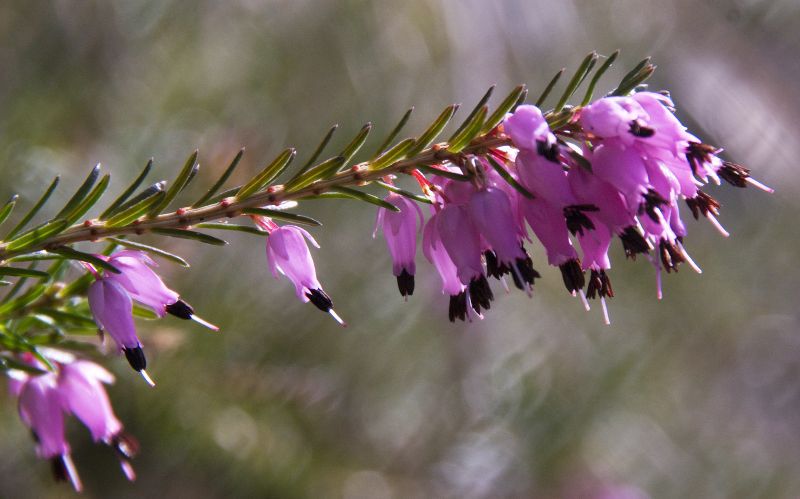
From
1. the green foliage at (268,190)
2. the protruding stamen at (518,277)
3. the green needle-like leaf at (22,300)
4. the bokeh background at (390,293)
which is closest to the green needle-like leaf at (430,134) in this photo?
the green foliage at (268,190)

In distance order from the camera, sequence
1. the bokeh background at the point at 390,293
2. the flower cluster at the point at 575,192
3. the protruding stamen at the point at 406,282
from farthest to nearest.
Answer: the bokeh background at the point at 390,293, the protruding stamen at the point at 406,282, the flower cluster at the point at 575,192

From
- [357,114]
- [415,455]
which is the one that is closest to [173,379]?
[415,455]

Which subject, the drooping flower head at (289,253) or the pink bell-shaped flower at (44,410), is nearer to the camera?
the drooping flower head at (289,253)

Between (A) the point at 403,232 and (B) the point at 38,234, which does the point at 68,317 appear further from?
(A) the point at 403,232

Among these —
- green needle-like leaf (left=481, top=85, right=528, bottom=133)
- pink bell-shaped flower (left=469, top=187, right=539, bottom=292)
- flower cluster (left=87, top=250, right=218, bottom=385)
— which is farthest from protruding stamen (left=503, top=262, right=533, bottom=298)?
flower cluster (left=87, top=250, right=218, bottom=385)

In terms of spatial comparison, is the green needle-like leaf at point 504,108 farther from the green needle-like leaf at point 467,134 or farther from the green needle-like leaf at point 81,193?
the green needle-like leaf at point 81,193

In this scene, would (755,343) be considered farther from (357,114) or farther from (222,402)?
(222,402)

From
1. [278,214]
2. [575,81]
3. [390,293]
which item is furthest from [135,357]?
[390,293]
